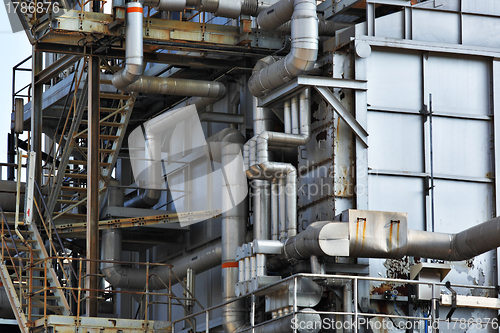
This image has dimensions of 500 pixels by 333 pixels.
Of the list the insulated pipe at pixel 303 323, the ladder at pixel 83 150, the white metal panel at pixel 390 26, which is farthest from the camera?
the ladder at pixel 83 150

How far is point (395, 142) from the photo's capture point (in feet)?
57.4

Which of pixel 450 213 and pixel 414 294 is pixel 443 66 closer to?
pixel 450 213

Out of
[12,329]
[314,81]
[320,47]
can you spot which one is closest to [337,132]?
[314,81]

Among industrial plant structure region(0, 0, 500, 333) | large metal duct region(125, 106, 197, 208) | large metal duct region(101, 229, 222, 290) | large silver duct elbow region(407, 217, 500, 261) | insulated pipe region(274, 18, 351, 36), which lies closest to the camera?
large silver duct elbow region(407, 217, 500, 261)

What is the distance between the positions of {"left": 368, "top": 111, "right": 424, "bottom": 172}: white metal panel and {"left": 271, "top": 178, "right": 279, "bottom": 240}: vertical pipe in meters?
2.06

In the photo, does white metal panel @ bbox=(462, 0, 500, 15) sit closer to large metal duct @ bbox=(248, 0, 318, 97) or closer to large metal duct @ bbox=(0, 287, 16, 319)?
large metal duct @ bbox=(248, 0, 318, 97)

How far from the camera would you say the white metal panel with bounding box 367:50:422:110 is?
17.6 m

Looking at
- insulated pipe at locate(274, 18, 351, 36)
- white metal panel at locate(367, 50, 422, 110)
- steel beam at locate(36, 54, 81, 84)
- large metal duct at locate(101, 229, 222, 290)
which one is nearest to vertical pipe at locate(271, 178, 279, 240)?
white metal panel at locate(367, 50, 422, 110)

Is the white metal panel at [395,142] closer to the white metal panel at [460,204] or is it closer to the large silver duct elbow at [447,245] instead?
the white metal panel at [460,204]

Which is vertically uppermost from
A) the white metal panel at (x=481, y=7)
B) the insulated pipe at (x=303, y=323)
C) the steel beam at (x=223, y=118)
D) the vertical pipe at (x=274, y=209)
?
the white metal panel at (x=481, y=7)

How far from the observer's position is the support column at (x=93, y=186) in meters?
18.7

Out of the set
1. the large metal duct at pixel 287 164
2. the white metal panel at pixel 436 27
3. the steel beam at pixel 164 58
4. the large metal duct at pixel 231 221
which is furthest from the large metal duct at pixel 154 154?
the white metal panel at pixel 436 27

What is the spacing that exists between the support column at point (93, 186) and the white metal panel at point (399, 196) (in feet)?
20.2

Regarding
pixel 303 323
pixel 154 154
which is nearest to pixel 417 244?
pixel 303 323
